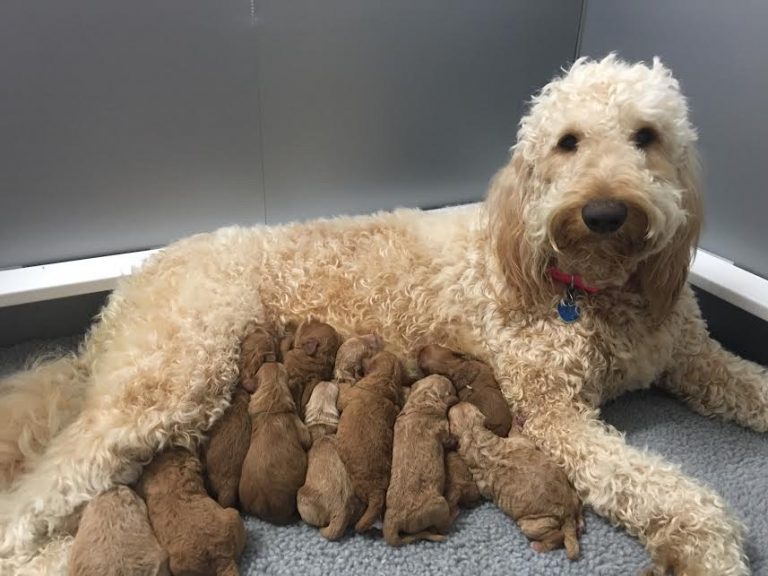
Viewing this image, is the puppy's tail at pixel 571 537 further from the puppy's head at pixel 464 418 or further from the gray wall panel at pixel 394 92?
the gray wall panel at pixel 394 92

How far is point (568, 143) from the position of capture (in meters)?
1.79

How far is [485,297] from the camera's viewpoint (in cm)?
205

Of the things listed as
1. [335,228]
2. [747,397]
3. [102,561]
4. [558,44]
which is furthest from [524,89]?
[102,561]

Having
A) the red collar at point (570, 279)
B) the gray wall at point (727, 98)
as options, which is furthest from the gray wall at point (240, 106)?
the red collar at point (570, 279)

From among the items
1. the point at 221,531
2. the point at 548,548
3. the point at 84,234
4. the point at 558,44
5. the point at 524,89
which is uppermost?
the point at 558,44

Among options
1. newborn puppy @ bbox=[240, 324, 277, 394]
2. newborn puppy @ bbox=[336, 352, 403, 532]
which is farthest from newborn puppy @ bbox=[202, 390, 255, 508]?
newborn puppy @ bbox=[336, 352, 403, 532]

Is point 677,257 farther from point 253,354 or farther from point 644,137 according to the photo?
point 253,354

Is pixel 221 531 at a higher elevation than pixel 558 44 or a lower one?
lower

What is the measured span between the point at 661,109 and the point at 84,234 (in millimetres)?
2030

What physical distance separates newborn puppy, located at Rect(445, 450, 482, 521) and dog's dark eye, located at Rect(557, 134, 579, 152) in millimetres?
869

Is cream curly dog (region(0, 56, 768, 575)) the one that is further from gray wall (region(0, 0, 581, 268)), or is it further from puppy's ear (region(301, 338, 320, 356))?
gray wall (region(0, 0, 581, 268))

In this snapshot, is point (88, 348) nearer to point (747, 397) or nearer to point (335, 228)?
point (335, 228)

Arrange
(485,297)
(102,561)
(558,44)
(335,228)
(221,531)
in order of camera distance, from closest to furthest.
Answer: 1. (102,561)
2. (221,531)
3. (485,297)
4. (335,228)
5. (558,44)

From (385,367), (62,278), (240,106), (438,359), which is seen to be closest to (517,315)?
(438,359)
